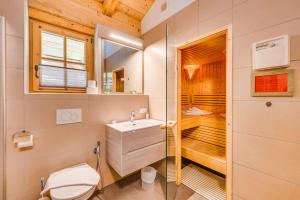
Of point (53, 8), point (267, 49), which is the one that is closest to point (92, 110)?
point (53, 8)

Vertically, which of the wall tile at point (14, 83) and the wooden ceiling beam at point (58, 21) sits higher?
the wooden ceiling beam at point (58, 21)

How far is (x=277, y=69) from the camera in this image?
1148 millimetres

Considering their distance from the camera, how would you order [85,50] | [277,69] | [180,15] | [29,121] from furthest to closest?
[85,50] → [180,15] → [29,121] → [277,69]

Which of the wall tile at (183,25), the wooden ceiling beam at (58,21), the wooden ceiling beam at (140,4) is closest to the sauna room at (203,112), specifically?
the wall tile at (183,25)

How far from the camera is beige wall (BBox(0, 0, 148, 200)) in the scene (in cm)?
134

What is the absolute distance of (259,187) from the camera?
1273mm

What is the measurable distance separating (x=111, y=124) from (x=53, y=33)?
1.48 meters

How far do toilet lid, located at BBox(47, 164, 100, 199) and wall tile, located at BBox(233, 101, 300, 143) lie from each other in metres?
1.56

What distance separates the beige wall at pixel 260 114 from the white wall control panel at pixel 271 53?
45 millimetres

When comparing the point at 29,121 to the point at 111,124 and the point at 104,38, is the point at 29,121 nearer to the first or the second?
the point at 111,124

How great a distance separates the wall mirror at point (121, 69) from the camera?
2193 millimetres

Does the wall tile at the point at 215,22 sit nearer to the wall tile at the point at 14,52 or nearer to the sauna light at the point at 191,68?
the sauna light at the point at 191,68

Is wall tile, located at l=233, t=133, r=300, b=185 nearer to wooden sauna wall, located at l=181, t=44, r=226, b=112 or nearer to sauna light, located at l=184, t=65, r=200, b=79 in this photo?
wooden sauna wall, located at l=181, t=44, r=226, b=112

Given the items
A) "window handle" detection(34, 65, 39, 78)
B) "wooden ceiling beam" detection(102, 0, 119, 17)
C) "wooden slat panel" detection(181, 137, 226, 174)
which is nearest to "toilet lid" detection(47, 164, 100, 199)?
"window handle" detection(34, 65, 39, 78)
